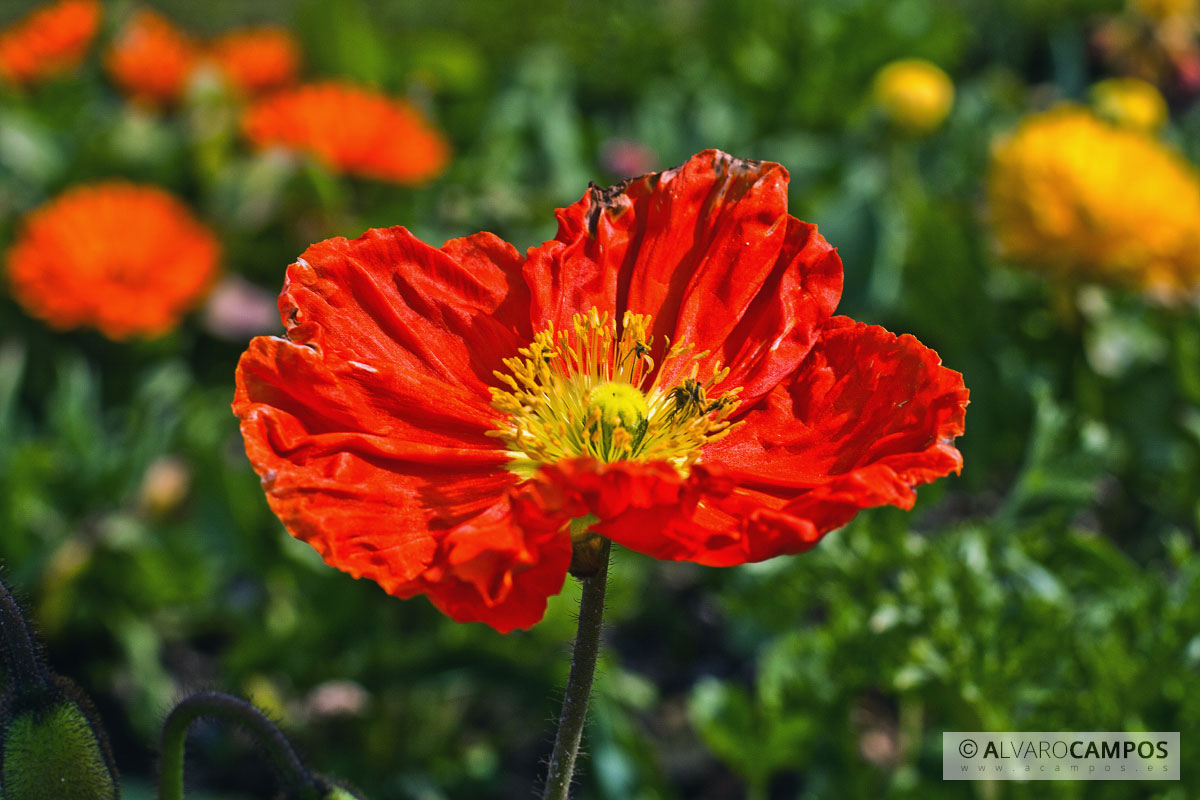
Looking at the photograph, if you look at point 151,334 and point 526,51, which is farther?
point 526,51

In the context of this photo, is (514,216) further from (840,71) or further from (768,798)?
(840,71)

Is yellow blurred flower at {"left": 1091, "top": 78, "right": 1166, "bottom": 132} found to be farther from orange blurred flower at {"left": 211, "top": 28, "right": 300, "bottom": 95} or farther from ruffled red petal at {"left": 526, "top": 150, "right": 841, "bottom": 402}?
orange blurred flower at {"left": 211, "top": 28, "right": 300, "bottom": 95}

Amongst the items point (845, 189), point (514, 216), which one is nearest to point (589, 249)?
point (514, 216)

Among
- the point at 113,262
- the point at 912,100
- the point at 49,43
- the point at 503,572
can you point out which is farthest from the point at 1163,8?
the point at 503,572

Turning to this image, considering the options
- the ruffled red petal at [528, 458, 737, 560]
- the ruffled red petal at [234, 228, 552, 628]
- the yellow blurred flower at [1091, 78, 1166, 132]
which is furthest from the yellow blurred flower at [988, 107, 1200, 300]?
the ruffled red petal at [528, 458, 737, 560]

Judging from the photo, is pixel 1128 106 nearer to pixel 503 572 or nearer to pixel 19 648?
pixel 503 572
